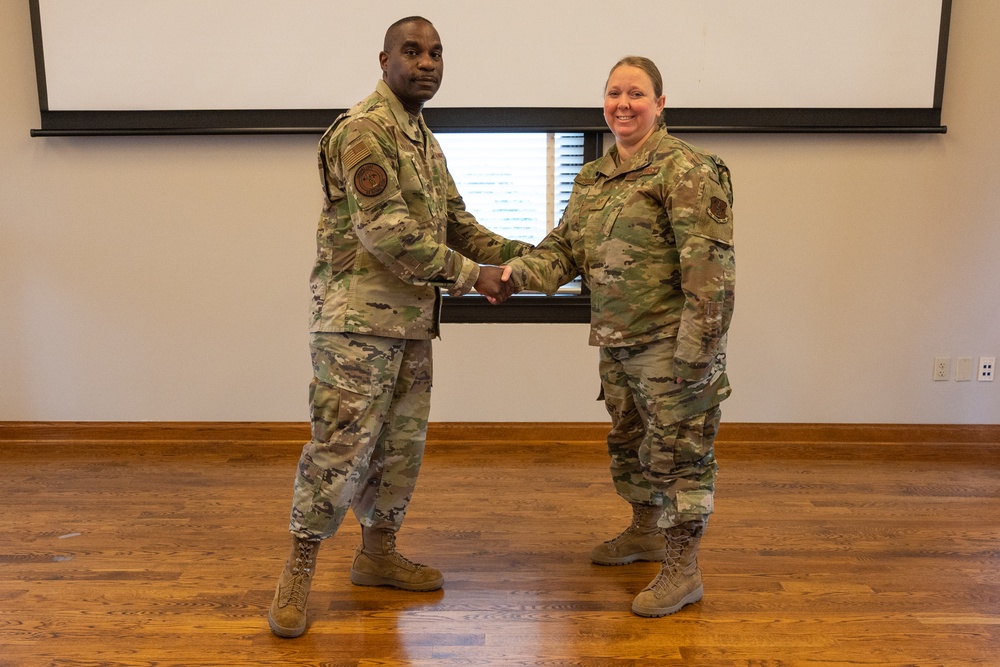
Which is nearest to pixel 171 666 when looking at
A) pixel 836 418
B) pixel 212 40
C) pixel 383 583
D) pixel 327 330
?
pixel 383 583

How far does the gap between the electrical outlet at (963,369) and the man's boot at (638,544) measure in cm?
190

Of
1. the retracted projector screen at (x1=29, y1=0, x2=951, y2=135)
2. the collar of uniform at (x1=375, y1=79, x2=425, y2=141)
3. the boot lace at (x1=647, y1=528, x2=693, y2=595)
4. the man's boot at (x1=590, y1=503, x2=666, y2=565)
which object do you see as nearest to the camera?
the collar of uniform at (x1=375, y1=79, x2=425, y2=141)

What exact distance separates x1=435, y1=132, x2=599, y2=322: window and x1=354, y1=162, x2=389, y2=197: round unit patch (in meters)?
1.65

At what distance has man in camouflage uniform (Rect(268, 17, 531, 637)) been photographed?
2.19m

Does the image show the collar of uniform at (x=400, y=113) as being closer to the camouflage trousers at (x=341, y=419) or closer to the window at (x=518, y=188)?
the camouflage trousers at (x=341, y=419)

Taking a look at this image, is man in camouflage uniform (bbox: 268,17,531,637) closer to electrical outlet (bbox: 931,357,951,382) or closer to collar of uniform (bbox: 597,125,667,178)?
collar of uniform (bbox: 597,125,667,178)

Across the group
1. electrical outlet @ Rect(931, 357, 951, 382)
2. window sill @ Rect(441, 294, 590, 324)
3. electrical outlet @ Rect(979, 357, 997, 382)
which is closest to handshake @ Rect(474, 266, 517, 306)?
window sill @ Rect(441, 294, 590, 324)

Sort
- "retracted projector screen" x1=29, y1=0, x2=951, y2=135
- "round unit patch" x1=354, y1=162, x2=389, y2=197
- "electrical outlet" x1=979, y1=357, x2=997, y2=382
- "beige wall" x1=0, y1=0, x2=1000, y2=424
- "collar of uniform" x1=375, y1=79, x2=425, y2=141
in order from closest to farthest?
"round unit patch" x1=354, y1=162, x2=389, y2=197 → "collar of uniform" x1=375, y1=79, x2=425, y2=141 → "retracted projector screen" x1=29, y1=0, x2=951, y2=135 → "beige wall" x1=0, y1=0, x2=1000, y2=424 → "electrical outlet" x1=979, y1=357, x2=997, y2=382

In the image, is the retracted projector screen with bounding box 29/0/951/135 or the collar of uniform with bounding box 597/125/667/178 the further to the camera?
the retracted projector screen with bounding box 29/0/951/135

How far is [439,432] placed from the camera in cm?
389

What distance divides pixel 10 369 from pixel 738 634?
331 cm

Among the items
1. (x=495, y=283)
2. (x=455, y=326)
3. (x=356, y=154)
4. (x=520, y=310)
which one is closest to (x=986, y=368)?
(x=520, y=310)

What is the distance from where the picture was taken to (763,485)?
3.41 m

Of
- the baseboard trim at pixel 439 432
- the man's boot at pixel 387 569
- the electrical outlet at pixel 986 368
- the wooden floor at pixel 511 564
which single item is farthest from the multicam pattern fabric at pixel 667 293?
the electrical outlet at pixel 986 368
